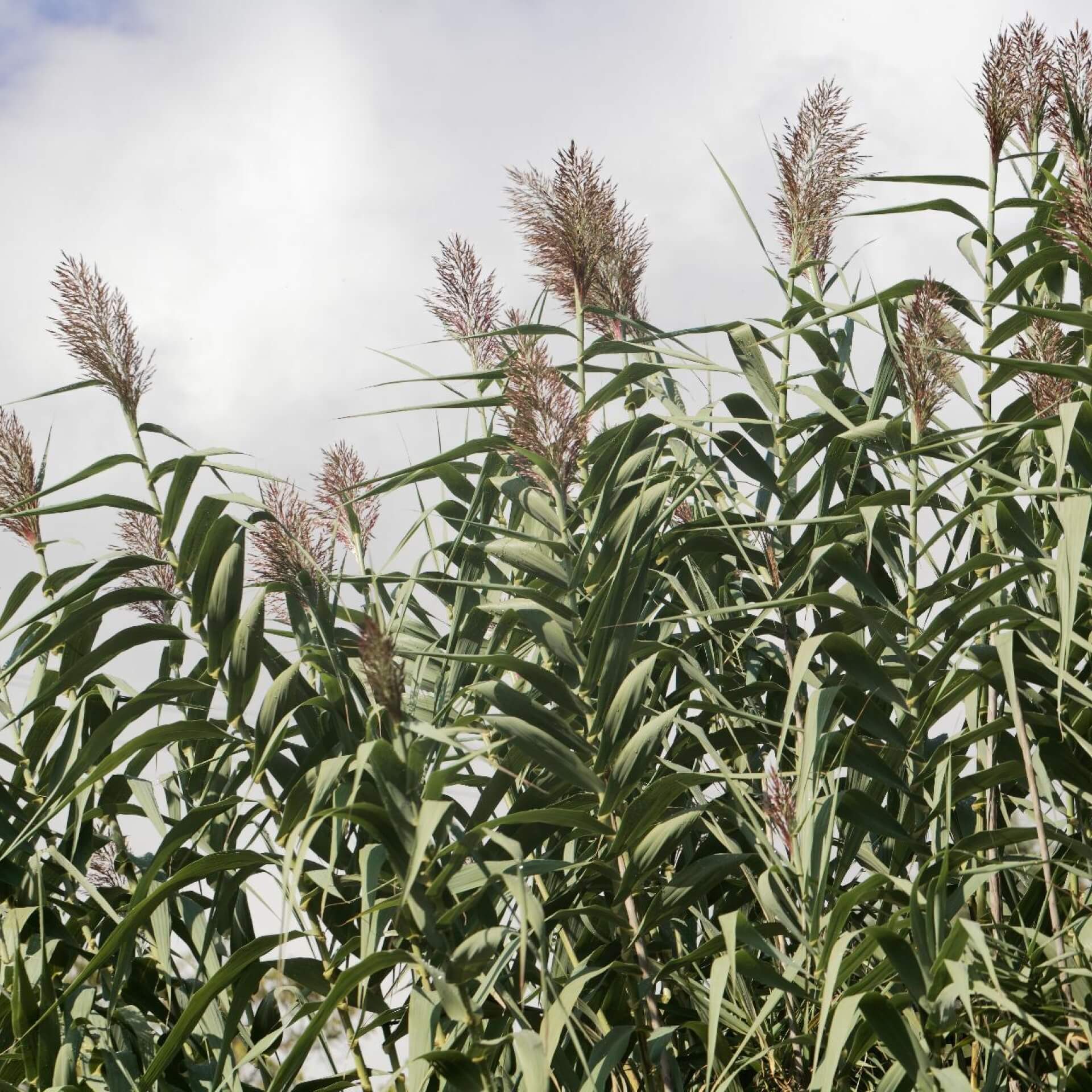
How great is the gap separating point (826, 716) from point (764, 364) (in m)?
0.72

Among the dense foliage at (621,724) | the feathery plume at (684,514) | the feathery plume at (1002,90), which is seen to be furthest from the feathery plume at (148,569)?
the feathery plume at (1002,90)

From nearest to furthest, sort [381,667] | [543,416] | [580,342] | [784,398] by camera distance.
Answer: [381,667] < [543,416] < [580,342] < [784,398]

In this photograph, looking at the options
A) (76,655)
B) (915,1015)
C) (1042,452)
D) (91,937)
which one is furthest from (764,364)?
(91,937)

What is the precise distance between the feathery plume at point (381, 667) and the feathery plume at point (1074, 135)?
933 millimetres

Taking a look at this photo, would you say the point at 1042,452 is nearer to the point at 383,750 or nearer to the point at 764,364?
the point at 764,364

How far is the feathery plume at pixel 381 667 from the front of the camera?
101 cm

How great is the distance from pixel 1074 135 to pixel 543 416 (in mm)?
785

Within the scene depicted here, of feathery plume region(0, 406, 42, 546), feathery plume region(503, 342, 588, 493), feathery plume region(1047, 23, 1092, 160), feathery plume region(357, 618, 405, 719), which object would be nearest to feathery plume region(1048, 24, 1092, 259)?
feathery plume region(1047, 23, 1092, 160)

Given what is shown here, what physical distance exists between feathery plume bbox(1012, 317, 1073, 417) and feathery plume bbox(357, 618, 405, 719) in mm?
924

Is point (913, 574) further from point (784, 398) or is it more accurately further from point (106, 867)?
point (106, 867)

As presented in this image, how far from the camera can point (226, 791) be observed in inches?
67.7

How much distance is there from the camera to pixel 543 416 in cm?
145

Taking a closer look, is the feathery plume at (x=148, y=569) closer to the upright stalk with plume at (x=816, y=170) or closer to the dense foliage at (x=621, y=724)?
the dense foliage at (x=621, y=724)

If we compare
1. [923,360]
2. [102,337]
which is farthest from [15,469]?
[923,360]
